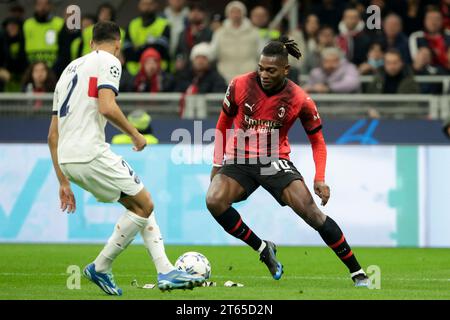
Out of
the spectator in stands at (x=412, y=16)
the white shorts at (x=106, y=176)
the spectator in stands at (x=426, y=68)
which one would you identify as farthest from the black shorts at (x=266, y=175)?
the spectator in stands at (x=412, y=16)

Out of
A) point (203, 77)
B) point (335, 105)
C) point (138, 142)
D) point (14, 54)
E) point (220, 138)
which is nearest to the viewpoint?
point (138, 142)

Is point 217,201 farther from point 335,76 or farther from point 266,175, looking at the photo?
point 335,76

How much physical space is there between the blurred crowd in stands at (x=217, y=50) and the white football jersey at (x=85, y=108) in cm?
867

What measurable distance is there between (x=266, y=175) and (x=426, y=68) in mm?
8429

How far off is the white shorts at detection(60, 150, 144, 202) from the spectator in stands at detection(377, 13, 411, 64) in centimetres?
1008

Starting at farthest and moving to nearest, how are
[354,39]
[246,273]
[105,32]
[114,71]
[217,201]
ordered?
[354,39] → [246,273] → [217,201] → [105,32] → [114,71]

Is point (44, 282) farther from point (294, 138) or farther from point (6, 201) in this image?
point (294, 138)

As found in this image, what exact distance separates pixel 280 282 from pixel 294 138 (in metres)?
6.54

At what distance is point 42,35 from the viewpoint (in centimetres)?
1866

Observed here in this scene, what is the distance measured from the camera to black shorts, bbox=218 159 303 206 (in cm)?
1023

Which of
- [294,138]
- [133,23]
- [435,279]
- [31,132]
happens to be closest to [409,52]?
[294,138]

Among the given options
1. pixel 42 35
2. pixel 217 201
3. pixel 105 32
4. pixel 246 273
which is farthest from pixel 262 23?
pixel 105 32

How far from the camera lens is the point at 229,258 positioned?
523 inches

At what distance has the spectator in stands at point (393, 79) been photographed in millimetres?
17375
